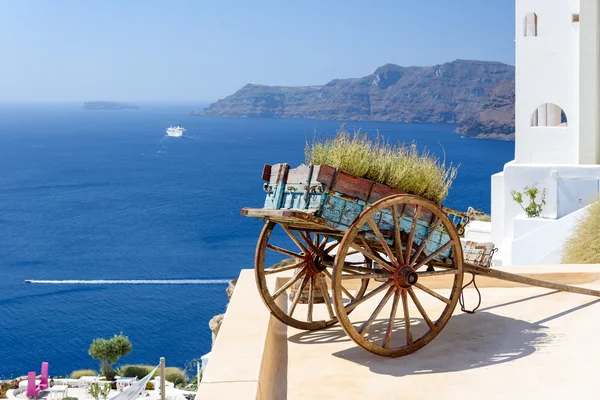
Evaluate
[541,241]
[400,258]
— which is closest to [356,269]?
[400,258]

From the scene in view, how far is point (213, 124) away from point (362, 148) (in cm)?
16071

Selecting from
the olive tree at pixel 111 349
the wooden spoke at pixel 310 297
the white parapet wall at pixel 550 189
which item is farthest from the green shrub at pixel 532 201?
the olive tree at pixel 111 349

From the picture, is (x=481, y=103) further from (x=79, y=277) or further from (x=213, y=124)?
(x=79, y=277)

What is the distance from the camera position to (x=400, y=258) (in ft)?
12.6

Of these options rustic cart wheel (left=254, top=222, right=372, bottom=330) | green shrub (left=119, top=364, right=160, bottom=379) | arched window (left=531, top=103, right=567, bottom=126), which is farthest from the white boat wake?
rustic cart wheel (left=254, top=222, right=372, bottom=330)

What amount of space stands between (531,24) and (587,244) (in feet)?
30.8

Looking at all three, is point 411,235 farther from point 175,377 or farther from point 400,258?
point 175,377

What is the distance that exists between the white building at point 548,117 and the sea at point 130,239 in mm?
4511

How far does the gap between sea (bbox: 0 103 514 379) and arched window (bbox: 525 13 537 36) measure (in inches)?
198

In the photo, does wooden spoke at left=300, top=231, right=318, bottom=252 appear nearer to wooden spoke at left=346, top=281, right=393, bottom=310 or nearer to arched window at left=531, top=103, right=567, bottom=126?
wooden spoke at left=346, top=281, right=393, bottom=310

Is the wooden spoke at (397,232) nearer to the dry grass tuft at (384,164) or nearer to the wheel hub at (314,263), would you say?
the dry grass tuft at (384,164)

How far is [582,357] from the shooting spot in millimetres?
3969

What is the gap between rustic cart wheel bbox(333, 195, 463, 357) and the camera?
12.1 feet

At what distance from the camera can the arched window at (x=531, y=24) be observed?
56.6ft
